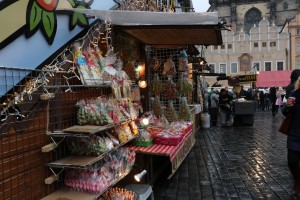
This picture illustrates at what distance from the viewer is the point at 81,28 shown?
14.4 feet

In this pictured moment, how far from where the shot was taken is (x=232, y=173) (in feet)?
22.5

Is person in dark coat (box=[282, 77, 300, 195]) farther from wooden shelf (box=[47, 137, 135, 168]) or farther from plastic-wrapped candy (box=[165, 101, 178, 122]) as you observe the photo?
wooden shelf (box=[47, 137, 135, 168])

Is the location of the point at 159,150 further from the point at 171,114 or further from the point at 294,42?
the point at 294,42

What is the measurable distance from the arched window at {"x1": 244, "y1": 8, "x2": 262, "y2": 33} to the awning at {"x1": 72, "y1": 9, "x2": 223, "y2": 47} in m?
67.3

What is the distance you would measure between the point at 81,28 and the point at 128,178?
2451 millimetres

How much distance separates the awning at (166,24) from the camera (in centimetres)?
430

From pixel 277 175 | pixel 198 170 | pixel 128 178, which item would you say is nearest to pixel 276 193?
pixel 277 175

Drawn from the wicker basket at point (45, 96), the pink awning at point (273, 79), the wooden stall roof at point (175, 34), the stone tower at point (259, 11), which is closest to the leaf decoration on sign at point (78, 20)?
the wooden stall roof at point (175, 34)

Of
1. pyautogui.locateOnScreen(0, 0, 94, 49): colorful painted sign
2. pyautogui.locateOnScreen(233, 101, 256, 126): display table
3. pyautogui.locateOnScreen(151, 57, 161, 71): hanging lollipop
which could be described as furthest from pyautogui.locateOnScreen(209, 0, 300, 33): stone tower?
pyautogui.locateOnScreen(0, 0, 94, 49): colorful painted sign

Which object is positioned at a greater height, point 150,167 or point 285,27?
point 285,27

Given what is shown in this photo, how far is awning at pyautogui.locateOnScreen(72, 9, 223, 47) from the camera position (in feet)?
14.1

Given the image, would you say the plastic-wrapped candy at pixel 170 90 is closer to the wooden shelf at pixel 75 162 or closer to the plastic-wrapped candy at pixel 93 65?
the plastic-wrapped candy at pixel 93 65

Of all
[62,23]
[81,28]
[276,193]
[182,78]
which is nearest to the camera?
[62,23]

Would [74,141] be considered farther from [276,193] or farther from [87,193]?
→ [276,193]
